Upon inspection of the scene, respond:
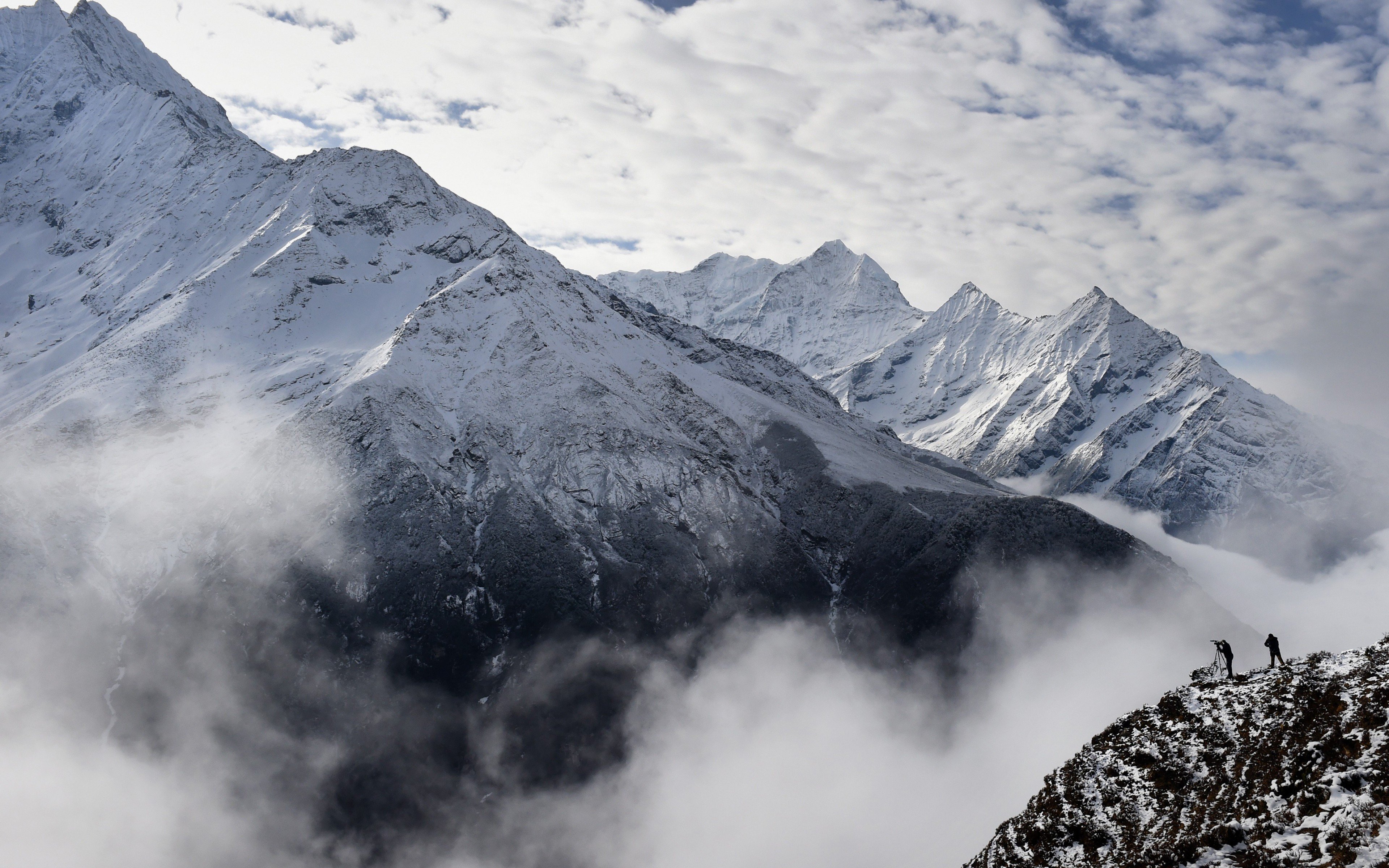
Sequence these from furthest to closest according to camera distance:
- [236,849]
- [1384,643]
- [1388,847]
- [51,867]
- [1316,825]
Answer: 1. [236,849]
2. [51,867]
3. [1384,643]
4. [1316,825]
5. [1388,847]

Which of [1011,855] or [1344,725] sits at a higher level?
[1344,725]

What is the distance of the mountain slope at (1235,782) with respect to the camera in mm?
40281

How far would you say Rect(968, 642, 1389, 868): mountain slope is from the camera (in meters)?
40.3

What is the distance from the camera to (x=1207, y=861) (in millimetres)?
43031

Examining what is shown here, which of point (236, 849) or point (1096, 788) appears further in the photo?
point (236, 849)

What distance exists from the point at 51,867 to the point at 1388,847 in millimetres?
223291

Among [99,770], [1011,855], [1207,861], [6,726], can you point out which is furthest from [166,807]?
[1207,861]

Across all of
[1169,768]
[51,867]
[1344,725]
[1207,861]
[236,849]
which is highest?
[1344,725]

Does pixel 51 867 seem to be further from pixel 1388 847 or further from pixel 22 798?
pixel 1388 847

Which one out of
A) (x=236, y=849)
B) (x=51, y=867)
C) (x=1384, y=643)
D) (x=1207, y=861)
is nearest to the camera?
(x=1207, y=861)

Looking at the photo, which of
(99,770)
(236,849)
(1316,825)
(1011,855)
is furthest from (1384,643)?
(99,770)

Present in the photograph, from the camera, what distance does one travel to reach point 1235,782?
47.9 metres

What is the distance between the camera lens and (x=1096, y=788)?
54.4 m

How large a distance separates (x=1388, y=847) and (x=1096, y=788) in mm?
19197
